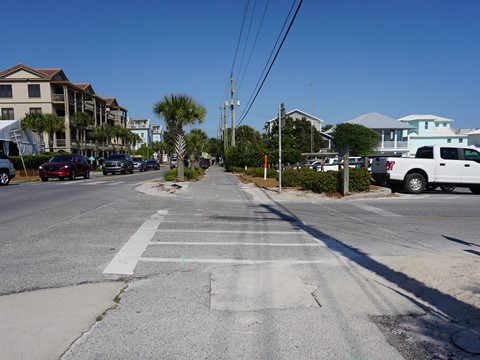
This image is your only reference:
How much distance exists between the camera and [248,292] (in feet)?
15.5

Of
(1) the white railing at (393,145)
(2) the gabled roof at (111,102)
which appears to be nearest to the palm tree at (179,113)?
(1) the white railing at (393,145)

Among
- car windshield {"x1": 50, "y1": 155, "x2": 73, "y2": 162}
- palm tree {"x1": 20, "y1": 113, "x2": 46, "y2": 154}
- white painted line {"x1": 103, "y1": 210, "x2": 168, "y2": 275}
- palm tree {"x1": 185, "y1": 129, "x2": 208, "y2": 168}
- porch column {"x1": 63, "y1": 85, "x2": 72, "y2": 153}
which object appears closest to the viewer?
white painted line {"x1": 103, "y1": 210, "x2": 168, "y2": 275}

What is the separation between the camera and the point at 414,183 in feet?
54.1

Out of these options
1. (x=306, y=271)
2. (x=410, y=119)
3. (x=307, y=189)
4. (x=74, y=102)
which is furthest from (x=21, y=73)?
(x=410, y=119)

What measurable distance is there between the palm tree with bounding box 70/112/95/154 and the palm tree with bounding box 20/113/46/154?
36.5 ft

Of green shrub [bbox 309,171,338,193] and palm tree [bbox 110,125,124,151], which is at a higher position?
palm tree [bbox 110,125,124,151]

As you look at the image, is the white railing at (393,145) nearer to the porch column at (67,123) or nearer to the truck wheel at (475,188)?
the truck wheel at (475,188)

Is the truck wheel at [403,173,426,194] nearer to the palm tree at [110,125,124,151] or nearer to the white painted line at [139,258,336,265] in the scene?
the white painted line at [139,258,336,265]

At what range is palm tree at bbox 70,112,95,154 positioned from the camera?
57.1 meters

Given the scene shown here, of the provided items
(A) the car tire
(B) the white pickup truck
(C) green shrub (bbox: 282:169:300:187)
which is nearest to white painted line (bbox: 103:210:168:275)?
(C) green shrub (bbox: 282:169:300:187)

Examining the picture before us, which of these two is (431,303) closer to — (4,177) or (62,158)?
(4,177)

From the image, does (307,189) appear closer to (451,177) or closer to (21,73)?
(451,177)

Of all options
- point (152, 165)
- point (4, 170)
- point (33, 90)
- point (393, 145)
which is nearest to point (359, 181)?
point (4, 170)

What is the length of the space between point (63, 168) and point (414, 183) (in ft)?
66.2
